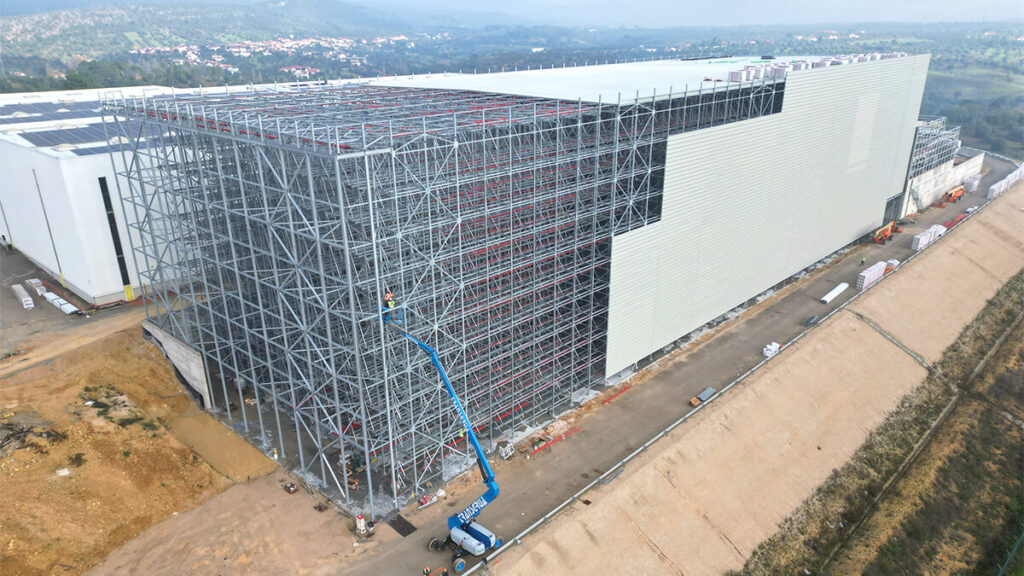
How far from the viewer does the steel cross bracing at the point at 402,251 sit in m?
27.6

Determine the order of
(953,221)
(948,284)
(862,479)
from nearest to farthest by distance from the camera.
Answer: (862,479) < (948,284) < (953,221)

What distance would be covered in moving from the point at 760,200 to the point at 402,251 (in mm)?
30603

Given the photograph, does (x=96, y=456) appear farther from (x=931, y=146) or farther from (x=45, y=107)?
(x=931, y=146)

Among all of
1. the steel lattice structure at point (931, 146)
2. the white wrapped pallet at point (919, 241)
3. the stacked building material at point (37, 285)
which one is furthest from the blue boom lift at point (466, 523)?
the steel lattice structure at point (931, 146)

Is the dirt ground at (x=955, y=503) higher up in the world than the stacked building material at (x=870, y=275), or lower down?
lower down

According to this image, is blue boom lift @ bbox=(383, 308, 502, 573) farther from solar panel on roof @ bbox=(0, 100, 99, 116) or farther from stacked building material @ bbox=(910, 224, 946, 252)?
stacked building material @ bbox=(910, 224, 946, 252)

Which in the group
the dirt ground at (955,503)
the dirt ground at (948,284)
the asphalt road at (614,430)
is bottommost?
the dirt ground at (955,503)

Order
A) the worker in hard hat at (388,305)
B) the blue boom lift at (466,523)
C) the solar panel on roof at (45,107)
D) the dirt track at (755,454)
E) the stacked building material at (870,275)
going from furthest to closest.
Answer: the solar panel on roof at (45,107) < the stacked building material at (870,275) < the dirt track at (755,454) < the worker in hard hat at (388,305) < the blue boom lift at (466,523)

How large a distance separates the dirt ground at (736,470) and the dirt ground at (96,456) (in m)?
16.7

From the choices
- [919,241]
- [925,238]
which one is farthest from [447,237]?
[925,238]

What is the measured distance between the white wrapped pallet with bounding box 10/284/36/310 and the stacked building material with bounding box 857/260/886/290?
64629 millimetres

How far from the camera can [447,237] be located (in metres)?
28.4

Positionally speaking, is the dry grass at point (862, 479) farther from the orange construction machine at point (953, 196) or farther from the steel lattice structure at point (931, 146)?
the orange construction machine at point (953, 196)

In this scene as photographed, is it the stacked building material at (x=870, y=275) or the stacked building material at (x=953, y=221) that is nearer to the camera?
the stacked building material at (x=870, y=275)
